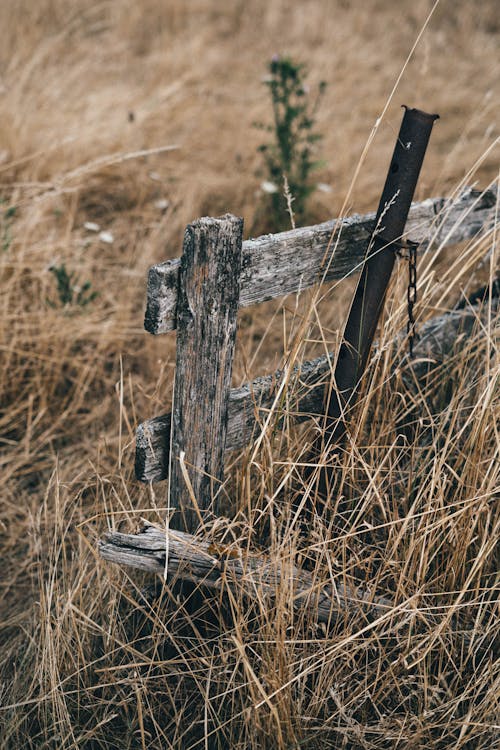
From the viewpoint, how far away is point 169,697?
1727 mm

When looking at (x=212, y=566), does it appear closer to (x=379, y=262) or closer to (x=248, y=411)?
(x=248, y=411)

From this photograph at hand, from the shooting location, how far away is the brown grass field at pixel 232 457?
166 cm

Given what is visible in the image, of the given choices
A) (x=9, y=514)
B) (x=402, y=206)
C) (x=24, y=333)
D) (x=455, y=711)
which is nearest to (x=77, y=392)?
(x=24, y=333)

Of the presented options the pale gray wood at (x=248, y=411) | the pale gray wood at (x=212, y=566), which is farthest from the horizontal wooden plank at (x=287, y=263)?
the pale gray wood at (x=212, y=566)

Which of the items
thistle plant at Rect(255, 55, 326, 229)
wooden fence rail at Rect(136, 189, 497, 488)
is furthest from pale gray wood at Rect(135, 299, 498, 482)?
thistle plant at Rect(255, 55, 326, 229)

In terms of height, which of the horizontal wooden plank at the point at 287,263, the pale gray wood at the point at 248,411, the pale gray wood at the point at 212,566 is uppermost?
the horizontal wooden plank at the point at 287,263

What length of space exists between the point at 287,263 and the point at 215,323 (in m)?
0.28

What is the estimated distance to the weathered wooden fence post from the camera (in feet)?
4.96

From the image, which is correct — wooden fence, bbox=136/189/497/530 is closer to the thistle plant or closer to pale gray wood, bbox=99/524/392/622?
pale gray wood, bbox=99/524/392/622

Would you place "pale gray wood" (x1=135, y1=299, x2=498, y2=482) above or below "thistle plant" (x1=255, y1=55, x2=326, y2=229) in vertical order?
below

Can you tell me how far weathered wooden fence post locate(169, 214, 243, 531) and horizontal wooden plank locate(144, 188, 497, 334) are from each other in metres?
0.04

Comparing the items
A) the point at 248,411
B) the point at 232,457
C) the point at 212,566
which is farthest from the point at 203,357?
the point at 232,457

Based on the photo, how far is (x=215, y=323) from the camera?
5.29 ft

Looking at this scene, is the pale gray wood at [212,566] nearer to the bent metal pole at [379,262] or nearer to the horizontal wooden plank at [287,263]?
the bent metal pole at [379,262]
